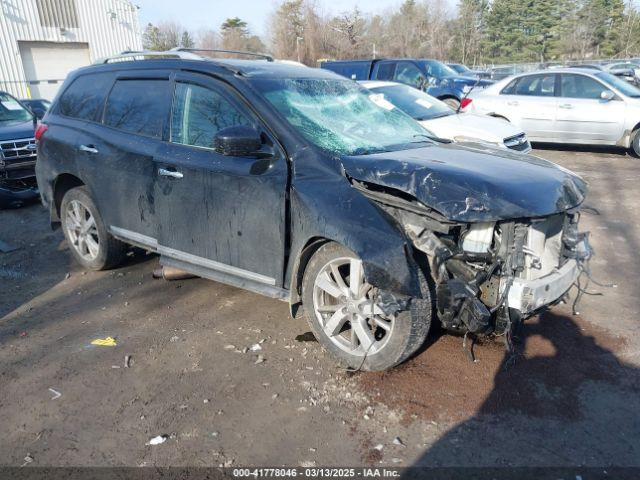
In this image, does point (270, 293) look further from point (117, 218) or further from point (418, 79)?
point (418, 79)

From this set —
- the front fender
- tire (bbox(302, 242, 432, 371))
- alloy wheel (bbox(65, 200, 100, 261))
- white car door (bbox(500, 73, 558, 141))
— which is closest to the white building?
white car door (bbox(500, 73, 558, 141))

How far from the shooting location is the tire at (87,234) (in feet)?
16.4

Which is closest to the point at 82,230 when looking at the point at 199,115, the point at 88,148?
the point at 88,148

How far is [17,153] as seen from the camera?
323 inches

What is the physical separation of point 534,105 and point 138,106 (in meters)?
9.08

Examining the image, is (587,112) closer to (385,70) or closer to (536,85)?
(536,85)

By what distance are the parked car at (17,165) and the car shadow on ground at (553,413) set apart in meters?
7.30

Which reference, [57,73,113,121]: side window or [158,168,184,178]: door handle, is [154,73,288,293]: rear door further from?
[57,73,113,121]: side window

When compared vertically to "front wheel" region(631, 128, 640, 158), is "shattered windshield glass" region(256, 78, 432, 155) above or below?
above

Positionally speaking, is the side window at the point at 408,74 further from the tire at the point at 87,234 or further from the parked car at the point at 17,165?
the tire at the point at 87,234

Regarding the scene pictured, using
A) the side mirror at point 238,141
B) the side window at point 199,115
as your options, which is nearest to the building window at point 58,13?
the side window at point 199,115

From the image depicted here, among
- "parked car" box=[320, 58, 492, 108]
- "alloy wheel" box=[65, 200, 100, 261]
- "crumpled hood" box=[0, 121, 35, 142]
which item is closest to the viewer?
"alloy wheel" box=[65, 200, 100, 261]

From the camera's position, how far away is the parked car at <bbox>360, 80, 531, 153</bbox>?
25.1 ft

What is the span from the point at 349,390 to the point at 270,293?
884mm
